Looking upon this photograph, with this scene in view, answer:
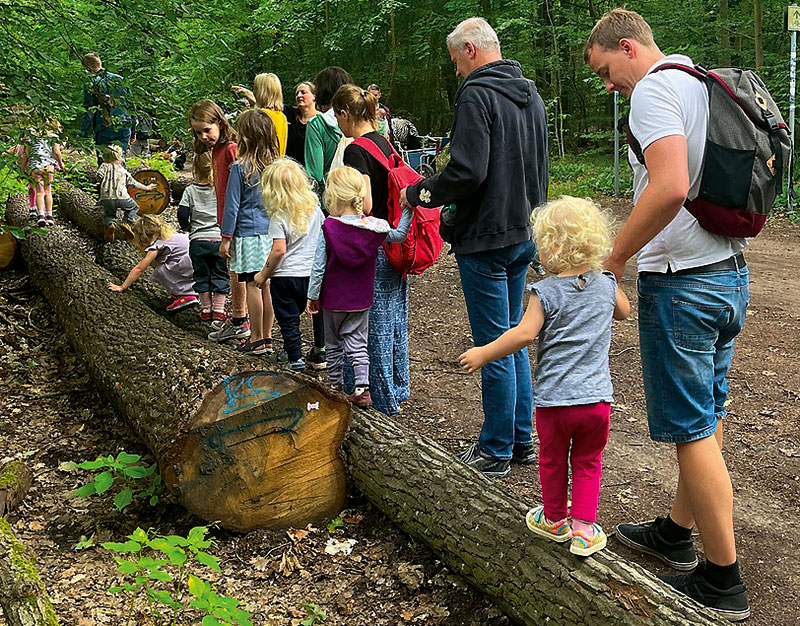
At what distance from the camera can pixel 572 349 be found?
2699 mm

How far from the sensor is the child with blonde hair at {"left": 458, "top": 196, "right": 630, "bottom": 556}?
265 cm

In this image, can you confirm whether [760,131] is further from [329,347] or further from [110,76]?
[110,76]

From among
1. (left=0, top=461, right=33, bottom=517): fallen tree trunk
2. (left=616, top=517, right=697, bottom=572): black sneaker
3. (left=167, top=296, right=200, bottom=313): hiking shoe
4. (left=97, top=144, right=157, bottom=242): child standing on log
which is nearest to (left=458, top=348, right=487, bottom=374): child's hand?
(left=616, top=517, right=697, bottom=572): black sneaker

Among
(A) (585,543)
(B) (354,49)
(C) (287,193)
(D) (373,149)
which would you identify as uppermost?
(B) (354,49)

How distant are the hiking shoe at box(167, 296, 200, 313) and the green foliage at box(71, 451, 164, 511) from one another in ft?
6.52

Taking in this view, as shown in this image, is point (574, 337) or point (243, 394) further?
point (243, 394)

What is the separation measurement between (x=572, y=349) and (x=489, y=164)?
4.61 feet

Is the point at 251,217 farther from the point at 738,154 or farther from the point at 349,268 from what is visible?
the point at 738,154

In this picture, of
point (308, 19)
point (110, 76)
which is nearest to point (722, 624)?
point (110, 76)

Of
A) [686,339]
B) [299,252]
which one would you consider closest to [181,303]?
[299,252]

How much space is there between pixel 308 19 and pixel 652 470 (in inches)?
963

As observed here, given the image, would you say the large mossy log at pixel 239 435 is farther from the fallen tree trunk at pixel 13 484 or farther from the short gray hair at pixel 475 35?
the short gray hair at pixel 475 35

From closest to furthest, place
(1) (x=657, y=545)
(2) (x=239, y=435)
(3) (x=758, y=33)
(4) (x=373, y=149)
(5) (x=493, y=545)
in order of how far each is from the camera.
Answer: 1. (5) (x=493, y=545)
2. (1) (x=657, y=545)
3. (2) (x=239, y=435)
4. (4) (x=373, y=149)
5. (3) (x=758, y=33)

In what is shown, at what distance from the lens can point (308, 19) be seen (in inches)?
1009
